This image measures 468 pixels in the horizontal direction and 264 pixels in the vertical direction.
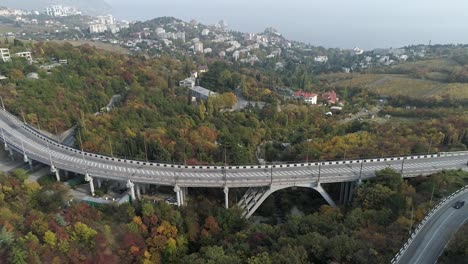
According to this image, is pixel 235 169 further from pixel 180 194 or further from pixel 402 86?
pixel 402 86

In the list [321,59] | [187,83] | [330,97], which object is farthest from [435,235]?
Answer: [321,59]

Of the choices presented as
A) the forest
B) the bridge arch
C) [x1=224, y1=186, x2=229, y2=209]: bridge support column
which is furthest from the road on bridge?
[x1=224, y1=186, x2=229, y2=209]: bridge support column

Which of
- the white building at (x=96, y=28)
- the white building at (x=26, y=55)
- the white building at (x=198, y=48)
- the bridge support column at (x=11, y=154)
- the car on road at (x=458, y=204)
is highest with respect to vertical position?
the white building at (x=96, y=28)

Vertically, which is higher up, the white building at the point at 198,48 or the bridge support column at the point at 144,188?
the white building at the point at 198,48

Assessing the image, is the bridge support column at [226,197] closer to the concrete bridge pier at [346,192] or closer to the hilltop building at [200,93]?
the concrete bridge pier at [346,192]

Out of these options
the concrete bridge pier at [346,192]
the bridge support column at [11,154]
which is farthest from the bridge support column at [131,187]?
the concrete bridge pier at [346,192]
